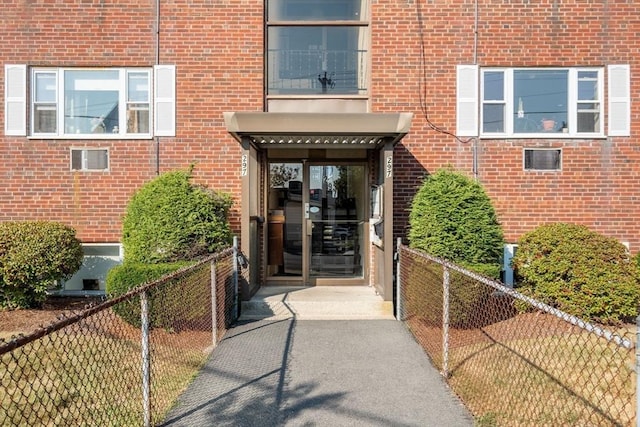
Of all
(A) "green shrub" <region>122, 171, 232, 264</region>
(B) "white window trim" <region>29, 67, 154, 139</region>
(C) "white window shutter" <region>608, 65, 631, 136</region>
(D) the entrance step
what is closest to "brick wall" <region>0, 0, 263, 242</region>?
(B) "white window trim" <region>29, 67, 154, 139</region>

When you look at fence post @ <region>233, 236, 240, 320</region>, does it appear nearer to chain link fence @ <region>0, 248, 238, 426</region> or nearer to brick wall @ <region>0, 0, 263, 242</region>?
chain link fence @ <region>0, 248, 238, 426</region>

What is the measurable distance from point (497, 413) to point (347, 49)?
674 cm

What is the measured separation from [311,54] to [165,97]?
272 cm

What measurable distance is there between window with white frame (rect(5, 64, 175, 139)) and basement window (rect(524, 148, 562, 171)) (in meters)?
6.32

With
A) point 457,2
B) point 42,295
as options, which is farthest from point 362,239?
point 42,295

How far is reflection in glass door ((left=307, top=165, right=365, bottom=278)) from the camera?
9016mm

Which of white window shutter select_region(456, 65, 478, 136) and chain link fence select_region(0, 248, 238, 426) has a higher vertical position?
white window shutter select_region(456, 65, 478, 136)

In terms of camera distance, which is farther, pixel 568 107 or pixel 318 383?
pixel 568 107

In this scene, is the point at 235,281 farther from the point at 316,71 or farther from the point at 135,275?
the point at 316,71

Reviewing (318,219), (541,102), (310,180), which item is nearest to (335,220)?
(318,219)

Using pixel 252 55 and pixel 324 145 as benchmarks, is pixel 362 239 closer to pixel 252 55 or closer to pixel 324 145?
pixel 324 145

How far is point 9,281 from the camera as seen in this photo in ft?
23.9

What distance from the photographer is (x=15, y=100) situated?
8.55 m

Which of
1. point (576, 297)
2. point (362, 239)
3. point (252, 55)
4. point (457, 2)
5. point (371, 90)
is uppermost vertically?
point (457, 2)
